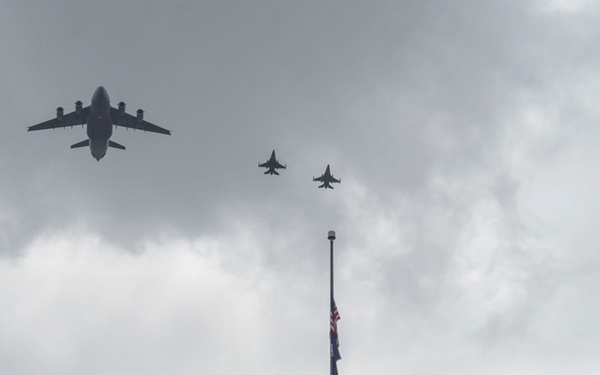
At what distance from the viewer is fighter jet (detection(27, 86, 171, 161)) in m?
76.8

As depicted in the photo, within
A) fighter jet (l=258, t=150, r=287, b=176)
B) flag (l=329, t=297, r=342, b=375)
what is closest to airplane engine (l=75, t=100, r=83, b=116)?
fighter jet (l=258, t=150, r=287, b=176)

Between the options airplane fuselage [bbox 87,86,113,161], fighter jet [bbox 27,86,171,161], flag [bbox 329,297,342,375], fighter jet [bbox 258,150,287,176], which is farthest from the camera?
fighter jet [bbox 258,150,287,176]

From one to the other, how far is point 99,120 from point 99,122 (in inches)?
17.2

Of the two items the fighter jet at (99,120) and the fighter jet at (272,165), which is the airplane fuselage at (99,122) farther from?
the fighter jet at (272,165)

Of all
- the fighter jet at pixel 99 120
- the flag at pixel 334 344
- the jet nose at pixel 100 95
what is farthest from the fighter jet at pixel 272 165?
the flag at pixel 334 344

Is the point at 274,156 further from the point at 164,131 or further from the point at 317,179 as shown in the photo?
the point at 164,131

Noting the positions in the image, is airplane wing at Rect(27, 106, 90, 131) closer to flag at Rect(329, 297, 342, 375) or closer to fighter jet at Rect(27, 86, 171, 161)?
fighter jet at Rect(27, 86, 171, 161)

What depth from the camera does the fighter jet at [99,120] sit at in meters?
76.8

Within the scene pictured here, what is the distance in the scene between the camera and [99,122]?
7919 centimetres

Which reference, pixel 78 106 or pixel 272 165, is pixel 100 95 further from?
pixel 272 165

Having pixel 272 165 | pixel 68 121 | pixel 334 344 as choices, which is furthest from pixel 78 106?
pixel 334 344

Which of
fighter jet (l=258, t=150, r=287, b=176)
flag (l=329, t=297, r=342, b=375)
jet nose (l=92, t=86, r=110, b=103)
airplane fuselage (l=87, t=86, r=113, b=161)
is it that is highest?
fighter jet (l=258, t=150, r=287, b=176)

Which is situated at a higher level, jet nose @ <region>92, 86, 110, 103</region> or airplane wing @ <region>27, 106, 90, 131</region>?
airplane wing @ <region>27, 106, 90, 131</region>

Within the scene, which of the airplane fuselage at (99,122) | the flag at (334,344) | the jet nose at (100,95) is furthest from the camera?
the airplane fuselage at (99,122)
